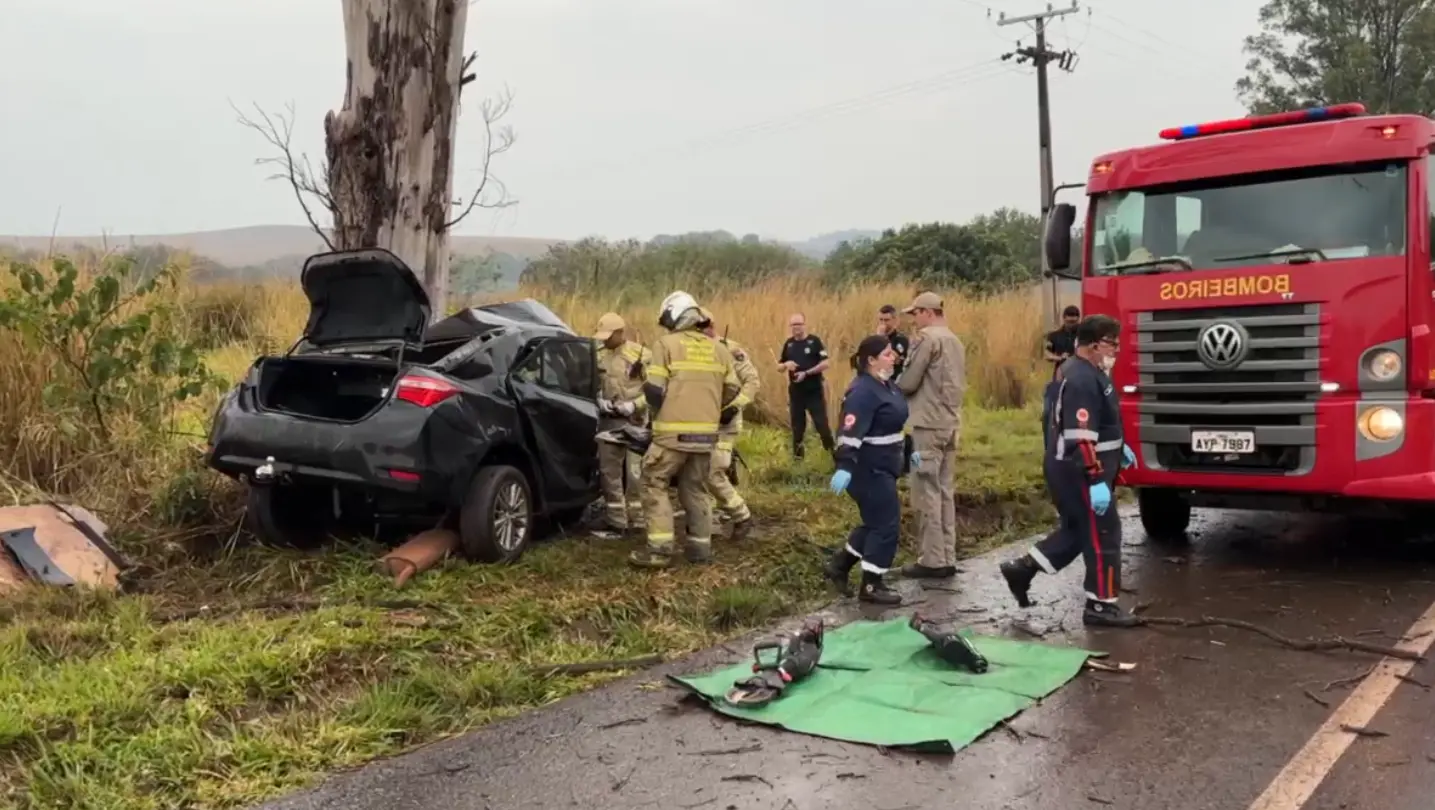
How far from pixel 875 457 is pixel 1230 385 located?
2342 millimetres

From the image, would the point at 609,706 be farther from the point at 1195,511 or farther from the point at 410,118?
the point at 1195,511

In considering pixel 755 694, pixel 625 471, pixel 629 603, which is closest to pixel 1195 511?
pixel 625 471

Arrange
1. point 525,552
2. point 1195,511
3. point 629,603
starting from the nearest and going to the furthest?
1. point 629,603
2. point 525,552
3. point 1195,511

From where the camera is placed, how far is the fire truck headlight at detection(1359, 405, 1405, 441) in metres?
6.75

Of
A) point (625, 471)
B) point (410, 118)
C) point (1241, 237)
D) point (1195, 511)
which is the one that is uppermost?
point (410, 118)

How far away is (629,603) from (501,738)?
1822 mm

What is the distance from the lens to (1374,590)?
6.81 m

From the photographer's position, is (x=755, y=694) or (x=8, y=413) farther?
(x=8, y=413)

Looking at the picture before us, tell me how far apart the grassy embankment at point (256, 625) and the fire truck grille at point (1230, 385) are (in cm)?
178

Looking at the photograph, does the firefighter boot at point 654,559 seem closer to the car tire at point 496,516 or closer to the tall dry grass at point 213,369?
the car tire at point 496,516

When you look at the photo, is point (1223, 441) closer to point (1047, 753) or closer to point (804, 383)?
point (1047, 753)

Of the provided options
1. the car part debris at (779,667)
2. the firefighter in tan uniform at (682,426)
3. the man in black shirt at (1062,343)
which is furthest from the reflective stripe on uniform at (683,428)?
the man in black shirt at (1062,343)

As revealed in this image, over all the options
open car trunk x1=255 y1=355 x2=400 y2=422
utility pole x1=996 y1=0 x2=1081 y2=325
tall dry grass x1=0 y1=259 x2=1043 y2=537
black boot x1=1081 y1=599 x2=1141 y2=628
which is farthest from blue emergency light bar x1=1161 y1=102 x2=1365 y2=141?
utility pole x1=996 y1=0 x2=1081 y2=325

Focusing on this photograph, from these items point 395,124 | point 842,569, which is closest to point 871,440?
point 842,569
